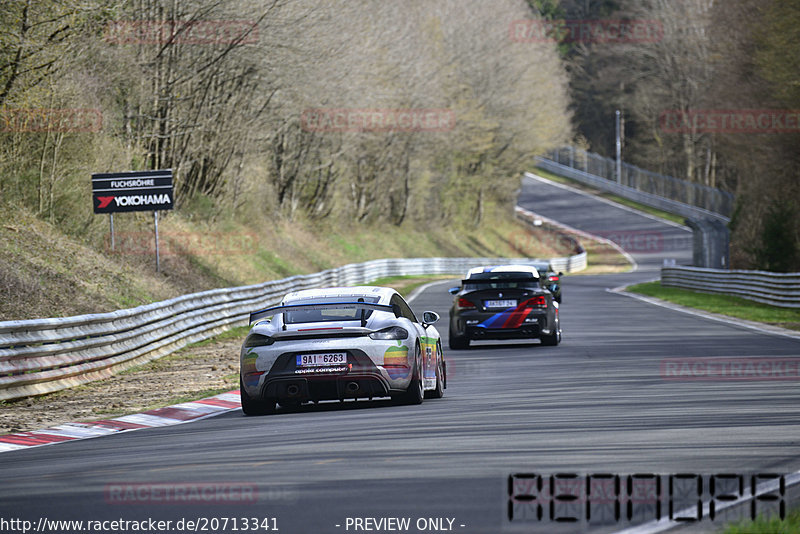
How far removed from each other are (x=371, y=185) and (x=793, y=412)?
60873mm

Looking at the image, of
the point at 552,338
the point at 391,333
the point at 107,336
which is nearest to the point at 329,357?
the point at 391,333

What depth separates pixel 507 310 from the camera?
73.1 ft

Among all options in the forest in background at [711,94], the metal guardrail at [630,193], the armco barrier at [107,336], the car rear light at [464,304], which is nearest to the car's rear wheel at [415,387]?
the armco barrier at [107,336]

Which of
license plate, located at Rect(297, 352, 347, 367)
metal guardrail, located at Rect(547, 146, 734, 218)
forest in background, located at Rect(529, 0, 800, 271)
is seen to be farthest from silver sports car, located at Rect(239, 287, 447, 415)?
metal guardrail, located at Rect(547, 146, 734, 218)

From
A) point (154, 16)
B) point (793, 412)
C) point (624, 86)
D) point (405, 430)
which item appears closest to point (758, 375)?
point (793, 412)

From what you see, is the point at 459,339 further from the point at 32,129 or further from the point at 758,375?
the point at 32,129

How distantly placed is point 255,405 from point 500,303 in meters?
9.43

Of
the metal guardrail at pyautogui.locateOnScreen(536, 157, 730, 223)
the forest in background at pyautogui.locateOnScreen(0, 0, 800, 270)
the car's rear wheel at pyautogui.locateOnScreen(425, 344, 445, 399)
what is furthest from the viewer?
the metal guardrail at pyautogui.locateOnScreen(536, 157, 730, 223)

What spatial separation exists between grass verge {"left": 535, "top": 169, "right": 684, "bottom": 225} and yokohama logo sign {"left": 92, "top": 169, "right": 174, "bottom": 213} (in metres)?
79.0

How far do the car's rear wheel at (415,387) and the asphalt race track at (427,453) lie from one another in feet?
0.48

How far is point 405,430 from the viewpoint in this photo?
1108 cm

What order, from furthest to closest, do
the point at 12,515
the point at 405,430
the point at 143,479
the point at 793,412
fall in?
the point at 793,412 → the point at 405,430 → the point at 143,479 → the point at 12,515

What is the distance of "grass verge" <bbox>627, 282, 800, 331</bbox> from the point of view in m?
30.7

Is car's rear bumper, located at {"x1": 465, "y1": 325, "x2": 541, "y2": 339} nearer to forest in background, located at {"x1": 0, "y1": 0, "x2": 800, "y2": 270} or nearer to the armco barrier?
the armco barrier
